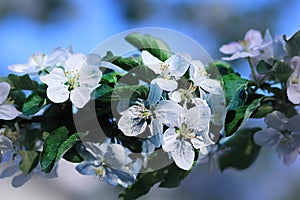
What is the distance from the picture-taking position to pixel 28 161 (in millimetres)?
651

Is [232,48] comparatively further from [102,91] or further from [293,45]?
[102,91]

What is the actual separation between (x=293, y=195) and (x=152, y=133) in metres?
3.90

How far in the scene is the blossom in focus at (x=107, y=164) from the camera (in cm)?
61

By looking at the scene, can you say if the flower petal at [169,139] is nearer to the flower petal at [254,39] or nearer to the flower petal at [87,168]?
the flower petal at [87,168]

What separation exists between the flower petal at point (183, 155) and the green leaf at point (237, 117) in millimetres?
58

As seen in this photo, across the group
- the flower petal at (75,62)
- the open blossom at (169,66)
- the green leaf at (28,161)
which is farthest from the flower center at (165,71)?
the green leaf at (28,161)

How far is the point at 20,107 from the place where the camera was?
0.68 metres

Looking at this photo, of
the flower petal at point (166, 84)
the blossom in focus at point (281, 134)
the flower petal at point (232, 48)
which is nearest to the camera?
the flower petal at point (166, 84)

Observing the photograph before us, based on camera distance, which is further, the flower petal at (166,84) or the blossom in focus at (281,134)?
the blossom in focus at (281,134)

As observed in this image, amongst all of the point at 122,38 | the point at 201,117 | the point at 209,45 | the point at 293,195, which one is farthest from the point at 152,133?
the point at 293,195

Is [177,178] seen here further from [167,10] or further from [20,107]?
[167,10]

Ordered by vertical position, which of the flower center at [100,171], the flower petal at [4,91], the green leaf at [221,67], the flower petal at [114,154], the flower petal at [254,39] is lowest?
the flower center at [100,171]

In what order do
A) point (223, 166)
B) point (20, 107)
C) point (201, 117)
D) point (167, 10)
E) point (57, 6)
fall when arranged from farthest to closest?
1. point (167, 10)
2. point (57, 6)
3. point (223, 166)
4. point (20, 107)
5. point (201, 117)

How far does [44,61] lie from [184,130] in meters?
0.22
